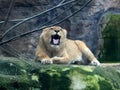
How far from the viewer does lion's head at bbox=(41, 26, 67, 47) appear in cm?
765

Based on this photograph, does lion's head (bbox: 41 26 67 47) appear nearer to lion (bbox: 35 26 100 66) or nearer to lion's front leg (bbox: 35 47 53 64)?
lion (bbox: 35 26 100 66)

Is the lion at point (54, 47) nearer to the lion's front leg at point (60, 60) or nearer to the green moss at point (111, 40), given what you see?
the lion's front leg at point (60, 60)

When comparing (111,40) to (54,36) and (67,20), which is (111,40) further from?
(54,36)

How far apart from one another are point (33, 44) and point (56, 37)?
3144 millimetres

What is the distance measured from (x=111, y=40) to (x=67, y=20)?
3.63 feet

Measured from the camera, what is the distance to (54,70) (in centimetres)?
647

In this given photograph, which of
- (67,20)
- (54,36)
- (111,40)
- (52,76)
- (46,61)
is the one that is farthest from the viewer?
(111,40)

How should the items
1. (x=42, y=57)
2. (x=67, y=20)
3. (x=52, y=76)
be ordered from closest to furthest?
(x=52, y=76) < (x=42, y=57) < (x=67, y=20)

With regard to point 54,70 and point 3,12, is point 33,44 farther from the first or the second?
point 54,70

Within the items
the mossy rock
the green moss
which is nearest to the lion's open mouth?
the mossy rock

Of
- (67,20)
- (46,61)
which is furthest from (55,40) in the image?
(67,20)

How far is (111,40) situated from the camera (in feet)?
36.7

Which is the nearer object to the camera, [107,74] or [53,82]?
[53,82]

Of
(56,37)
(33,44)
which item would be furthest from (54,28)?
(33,44)
